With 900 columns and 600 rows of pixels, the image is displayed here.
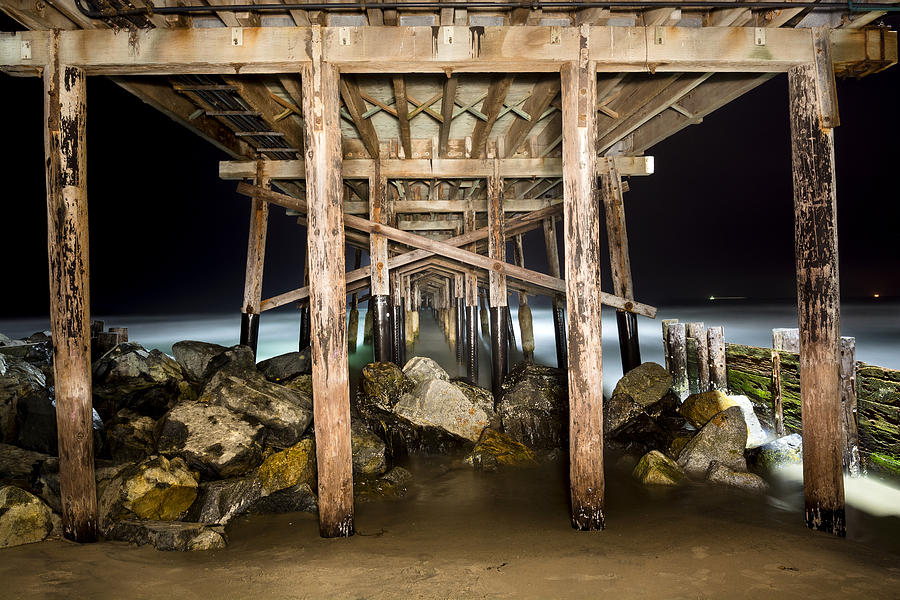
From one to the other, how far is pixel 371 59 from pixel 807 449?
407 cm

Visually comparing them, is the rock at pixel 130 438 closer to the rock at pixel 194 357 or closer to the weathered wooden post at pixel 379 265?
the rock at pixel 194 357

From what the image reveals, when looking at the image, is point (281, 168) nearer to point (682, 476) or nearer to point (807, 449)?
point (682, 476)

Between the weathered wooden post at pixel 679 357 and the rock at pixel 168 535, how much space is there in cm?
714

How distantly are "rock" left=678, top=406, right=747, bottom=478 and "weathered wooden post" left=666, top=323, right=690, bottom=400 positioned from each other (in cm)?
309

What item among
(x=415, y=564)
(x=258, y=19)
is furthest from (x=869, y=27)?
(x=415, y=564)

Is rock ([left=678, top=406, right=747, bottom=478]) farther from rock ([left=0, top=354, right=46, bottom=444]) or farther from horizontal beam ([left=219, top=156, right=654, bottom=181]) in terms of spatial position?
rock ([left=0, top=354, right=46, bottom=444])

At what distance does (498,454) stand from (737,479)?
7.53 ft

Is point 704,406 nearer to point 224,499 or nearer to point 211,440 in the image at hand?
point 224,499

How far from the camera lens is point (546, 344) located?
23141mm

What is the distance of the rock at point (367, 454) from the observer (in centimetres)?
473

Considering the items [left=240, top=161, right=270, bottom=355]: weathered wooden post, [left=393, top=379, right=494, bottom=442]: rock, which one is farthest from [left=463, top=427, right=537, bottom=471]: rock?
[left=240, top=161, right=270, bottom=355]: weathered wooden post

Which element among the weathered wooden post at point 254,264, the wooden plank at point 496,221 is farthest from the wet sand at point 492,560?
the wooden plank at point 496,221

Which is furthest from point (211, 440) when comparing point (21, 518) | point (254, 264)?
point (254, 264)

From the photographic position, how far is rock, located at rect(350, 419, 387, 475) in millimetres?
4730
